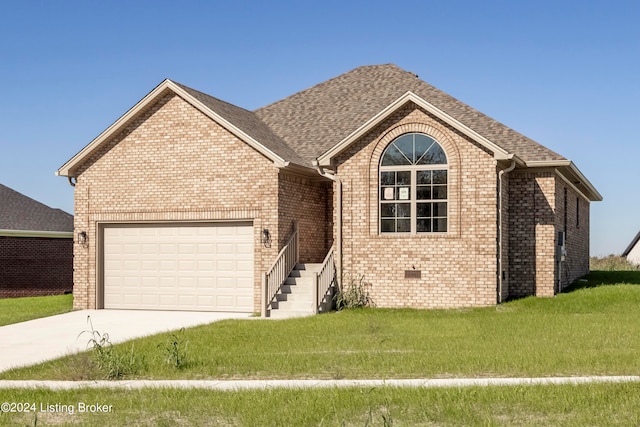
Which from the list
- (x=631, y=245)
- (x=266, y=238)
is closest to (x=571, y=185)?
(x=266, y=238)

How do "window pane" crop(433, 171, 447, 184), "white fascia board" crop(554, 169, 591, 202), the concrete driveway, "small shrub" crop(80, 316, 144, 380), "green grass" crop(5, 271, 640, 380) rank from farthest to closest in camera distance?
"white fascia board" crop(554, 169, 591, 202) < "window pane" crop(433, 171, 447, 184) < the concrete driveway < "green grass" crop(5, 271, 640, 380) < "small shrub" crop(80, 316, 144, 380)

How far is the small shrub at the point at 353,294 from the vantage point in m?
22.9

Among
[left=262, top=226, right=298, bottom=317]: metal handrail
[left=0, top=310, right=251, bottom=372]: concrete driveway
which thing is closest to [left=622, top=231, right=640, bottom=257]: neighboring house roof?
[left=262, top=226, right=298, bottom=317]: metal handrail

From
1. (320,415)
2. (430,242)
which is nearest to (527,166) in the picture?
(430,242)

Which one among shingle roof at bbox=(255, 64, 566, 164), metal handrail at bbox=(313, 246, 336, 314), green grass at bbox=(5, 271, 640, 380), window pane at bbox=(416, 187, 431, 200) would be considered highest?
shingle roof at bbox=(255, 64, 566, 164)

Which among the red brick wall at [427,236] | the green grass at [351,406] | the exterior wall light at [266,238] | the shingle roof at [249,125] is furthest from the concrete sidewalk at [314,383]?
the shingle roof at [249,125]

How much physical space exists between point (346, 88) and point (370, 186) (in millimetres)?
8152

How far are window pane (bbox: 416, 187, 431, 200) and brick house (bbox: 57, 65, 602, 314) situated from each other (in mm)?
30

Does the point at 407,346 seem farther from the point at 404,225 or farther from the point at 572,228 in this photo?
the point at 572,228

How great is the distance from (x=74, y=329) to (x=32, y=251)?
17.2 m

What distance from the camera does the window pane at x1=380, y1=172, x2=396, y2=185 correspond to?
22969mm

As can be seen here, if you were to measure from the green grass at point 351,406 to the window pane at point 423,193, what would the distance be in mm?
12455

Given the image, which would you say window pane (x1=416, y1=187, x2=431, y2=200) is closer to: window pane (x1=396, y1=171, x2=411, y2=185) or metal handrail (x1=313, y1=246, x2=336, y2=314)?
window pane (x1=396, y1=171, x2=411, y2=185)

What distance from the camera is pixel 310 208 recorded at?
999 inches
